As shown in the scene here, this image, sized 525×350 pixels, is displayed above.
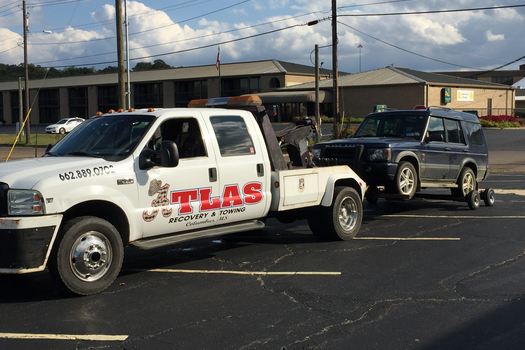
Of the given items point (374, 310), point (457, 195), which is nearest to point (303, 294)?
point (374, 310)

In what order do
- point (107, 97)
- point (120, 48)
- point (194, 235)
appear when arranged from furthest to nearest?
point (107, 97), point (120, 48), point (194, 235)

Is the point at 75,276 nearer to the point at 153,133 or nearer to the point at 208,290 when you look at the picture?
the point at 208,290

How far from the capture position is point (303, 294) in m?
6.09

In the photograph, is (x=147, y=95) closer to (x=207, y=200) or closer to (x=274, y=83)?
(x=274, y=83)

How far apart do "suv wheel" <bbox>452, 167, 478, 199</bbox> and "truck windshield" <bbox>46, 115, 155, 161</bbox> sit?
7.38 m

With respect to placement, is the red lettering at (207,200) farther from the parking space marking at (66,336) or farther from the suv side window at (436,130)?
A: the suv side window at (436,130)

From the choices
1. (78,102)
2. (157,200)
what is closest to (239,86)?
(78,102)

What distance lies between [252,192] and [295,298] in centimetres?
196

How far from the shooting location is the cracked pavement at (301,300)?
482 cm

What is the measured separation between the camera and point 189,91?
74.4 meters

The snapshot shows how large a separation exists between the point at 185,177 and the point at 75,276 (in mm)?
1613

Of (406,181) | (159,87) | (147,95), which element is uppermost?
(159,87)

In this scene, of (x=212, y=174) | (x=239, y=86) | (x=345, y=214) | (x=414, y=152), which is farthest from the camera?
(x=239, y=86)

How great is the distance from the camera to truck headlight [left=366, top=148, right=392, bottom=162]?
1010 centimetres
